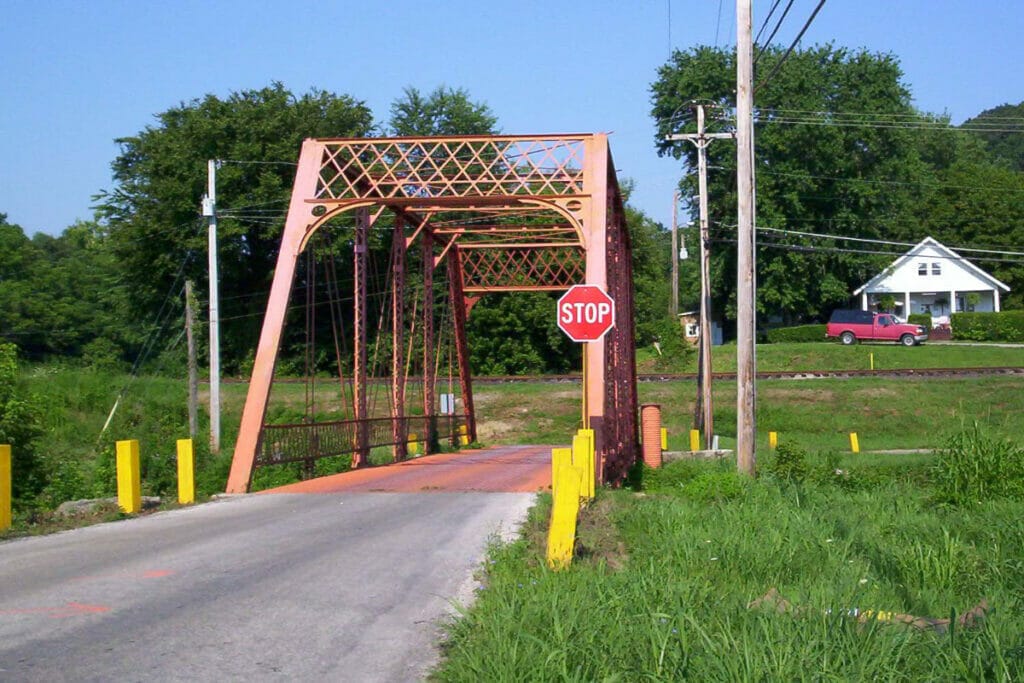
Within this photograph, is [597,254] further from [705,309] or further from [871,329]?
[871,329]

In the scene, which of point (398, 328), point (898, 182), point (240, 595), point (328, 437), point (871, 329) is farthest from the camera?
point (898, 182)

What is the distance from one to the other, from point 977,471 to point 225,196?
4523 cm

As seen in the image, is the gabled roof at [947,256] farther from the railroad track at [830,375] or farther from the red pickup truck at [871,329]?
the railroad track at [830,375]

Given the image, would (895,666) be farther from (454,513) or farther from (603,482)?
(603,482)

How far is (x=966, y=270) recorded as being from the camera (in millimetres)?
74938

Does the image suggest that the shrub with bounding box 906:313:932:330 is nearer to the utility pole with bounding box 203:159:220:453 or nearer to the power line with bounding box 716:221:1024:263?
the power line with bounding box 716:221:1024:263

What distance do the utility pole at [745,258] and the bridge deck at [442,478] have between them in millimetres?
3760

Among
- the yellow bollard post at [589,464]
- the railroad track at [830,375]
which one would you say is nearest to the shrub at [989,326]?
the railroad track at [830,375]

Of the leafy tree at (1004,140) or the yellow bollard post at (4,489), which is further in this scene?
the leafy tree at (1004,140)

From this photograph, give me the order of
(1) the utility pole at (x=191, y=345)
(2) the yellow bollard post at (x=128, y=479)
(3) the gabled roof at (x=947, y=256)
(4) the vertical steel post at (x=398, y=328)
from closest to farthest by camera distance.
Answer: (2) the yellow bollard post at (x=128, y=479) < (4) the vertical steel post at (x=398, y=328) < (1) the utility pole at (x=191, y=345) < (3) the gabled roof at (x=947, y=256)

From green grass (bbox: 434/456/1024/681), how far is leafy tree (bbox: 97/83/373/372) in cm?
4431

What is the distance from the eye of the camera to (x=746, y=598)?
27.8 ft

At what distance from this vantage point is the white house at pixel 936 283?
243 feet

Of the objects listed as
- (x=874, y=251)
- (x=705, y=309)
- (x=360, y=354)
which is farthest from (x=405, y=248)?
(x=874, y=251)
